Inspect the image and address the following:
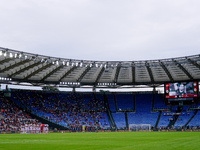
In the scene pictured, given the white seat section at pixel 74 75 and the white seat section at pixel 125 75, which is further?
the white seat section at pixel 125 75

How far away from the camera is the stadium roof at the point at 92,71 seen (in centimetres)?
5556

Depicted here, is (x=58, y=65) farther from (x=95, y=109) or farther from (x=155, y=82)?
(x=155, y=82)

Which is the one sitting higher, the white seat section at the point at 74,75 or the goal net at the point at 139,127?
the white seat section at the point at 74,75

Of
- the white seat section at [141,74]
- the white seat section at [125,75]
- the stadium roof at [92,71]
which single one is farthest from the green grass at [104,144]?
the white seat section at [125,75]

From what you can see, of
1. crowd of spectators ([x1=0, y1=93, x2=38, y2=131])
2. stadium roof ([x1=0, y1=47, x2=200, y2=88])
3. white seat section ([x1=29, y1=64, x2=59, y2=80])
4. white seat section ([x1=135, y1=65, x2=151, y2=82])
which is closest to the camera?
crowd of spectators ([x1=0, y1=93, x2=38, y2=131])

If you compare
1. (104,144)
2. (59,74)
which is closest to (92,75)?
(59,74)

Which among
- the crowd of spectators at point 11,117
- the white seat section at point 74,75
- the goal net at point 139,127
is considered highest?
the white seat section at point 74,75

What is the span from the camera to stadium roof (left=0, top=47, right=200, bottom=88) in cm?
5556

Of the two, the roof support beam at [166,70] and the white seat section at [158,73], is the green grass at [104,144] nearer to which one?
the roof support beam at [166,70]

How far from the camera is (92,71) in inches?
2586

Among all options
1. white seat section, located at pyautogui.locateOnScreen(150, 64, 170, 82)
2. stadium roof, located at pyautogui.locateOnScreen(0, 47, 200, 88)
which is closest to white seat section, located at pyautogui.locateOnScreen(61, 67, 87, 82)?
stadium roof, located at pyautogui.locateOnScreen(0, 47, 200, 88)

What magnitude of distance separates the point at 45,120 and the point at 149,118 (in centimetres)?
2748

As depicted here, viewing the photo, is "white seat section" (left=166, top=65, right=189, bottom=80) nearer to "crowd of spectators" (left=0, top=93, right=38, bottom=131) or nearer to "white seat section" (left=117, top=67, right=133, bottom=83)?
"white seat section" (left=117, top=67, right=133, bottom=83)

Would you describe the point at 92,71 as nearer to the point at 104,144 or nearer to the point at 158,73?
the point at 158,73
